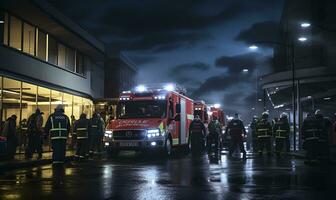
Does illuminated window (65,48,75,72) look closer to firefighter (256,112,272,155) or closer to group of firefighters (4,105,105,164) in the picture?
group of firefighters (4,105,105,164)

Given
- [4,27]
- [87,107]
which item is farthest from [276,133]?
[87,107]

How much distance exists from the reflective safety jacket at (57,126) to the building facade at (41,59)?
6.78 m

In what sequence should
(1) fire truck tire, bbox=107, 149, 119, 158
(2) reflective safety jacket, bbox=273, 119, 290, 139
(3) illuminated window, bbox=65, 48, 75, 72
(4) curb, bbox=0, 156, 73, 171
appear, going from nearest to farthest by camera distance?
(4) curb, bbox=0, 156, 73, 171
(1) fire truck tire, bbox=107, 149, 119, 158
(2) reflective safety jacket, bbox=273, 119, 290, 139
(3) illuminated window, bbox=65, 48, 75, 72

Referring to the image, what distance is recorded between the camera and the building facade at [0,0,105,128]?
890 inches

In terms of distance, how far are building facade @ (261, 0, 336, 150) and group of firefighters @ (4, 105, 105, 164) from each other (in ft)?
36.3

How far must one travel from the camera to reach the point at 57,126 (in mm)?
15438

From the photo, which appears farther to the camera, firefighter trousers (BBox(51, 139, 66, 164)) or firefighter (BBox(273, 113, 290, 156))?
firefighter (BBox(273, 113, 290, 156))

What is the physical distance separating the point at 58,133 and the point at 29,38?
11.2 m

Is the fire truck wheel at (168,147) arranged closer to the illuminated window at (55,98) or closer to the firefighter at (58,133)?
the firefighter at (58,133)

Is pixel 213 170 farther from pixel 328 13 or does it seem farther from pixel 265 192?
pixel 328 13

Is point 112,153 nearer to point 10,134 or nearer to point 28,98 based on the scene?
point 10,134

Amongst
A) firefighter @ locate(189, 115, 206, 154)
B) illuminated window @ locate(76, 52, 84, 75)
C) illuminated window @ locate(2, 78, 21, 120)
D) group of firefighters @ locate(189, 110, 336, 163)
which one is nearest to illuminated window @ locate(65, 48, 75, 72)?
illuminated window @ locate(76, 52, 84, 75)

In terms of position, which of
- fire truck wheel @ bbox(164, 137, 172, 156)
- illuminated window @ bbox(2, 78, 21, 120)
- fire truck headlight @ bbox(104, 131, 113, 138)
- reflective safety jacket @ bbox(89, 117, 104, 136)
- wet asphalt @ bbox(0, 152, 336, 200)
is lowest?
wet asphalt @ bbox(0, 152, 336, 200)

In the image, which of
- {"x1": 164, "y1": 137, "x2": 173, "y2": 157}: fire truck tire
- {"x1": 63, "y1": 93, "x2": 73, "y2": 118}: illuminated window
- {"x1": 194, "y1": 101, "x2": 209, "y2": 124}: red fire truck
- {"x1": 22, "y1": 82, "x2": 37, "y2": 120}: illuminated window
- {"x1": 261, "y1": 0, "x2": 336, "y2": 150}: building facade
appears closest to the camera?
{"x1": 164, "y1": 137, "x2": 173, "y2": 157}: fire truck tire
